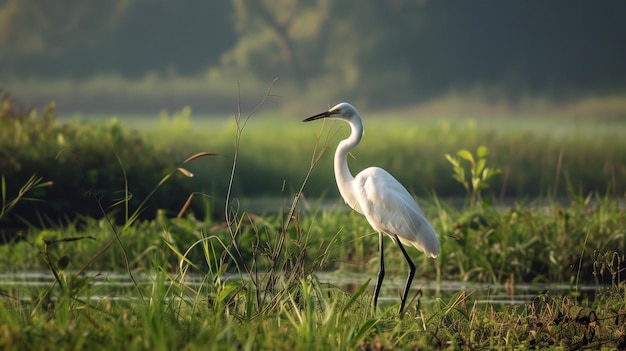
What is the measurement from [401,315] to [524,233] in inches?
108

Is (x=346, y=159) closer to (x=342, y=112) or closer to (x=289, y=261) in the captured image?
(x=342, y=112)

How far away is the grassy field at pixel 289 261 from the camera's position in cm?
376

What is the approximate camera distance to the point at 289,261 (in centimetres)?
640

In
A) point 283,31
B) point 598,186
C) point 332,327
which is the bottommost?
point 598,186

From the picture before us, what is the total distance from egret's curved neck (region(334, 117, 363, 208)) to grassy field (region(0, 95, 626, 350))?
8.2 inches

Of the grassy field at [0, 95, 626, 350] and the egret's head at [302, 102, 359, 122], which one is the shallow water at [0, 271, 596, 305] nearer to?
the grassy field at [0, 95, 626, 350]

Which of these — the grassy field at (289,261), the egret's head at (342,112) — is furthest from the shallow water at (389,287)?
the egret's head at (342,112)

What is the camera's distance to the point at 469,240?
7379mm

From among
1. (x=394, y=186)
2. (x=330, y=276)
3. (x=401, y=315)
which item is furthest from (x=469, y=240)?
(x=401, y=315)

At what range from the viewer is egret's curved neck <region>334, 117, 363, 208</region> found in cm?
523

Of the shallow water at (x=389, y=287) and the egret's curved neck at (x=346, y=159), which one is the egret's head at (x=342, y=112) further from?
the shallow water at (x=389, y=287)

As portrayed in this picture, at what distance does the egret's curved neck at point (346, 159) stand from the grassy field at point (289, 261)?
0.21m

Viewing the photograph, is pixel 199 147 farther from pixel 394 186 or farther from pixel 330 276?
pixel 394 186

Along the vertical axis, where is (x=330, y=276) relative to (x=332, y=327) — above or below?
below
